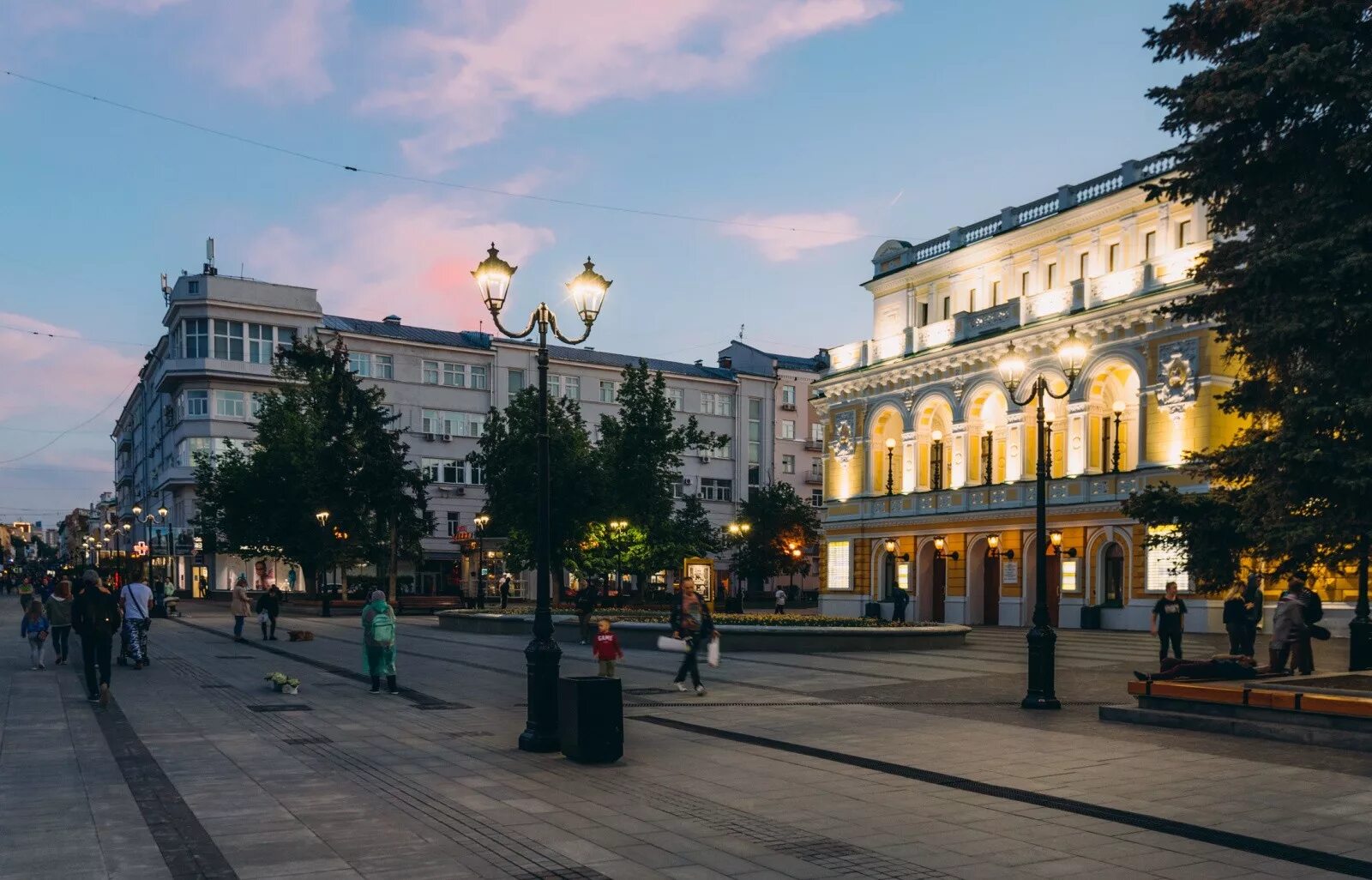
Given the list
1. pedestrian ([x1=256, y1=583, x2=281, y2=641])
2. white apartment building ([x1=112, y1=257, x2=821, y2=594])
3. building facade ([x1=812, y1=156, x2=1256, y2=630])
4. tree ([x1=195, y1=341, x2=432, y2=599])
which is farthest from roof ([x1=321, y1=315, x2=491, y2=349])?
pedestrian ([x1=256, y1=583, x2=281, y2=641])

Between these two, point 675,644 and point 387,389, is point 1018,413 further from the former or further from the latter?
point 387,389

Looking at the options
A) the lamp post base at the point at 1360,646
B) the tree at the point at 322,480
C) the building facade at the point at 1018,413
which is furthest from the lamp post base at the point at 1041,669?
the tree at the point at 322,480

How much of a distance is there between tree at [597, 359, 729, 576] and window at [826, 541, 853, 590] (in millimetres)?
10640

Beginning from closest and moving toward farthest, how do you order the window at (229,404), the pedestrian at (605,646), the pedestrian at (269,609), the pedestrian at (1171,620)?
the pedestrian at (605,646), the pedestrian at (1171,620), the pedestrian at (269,609), the window at (229,404)

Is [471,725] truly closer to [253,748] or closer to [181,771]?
[253,748]

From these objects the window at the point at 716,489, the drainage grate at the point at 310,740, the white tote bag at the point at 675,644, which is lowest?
the drainage grate at the point at 310,740

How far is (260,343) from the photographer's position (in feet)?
244

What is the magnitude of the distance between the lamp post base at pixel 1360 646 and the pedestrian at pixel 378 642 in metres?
17.4

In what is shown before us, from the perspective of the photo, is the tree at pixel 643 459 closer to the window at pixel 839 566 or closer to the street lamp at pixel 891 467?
the street lamp at pixel 891 467

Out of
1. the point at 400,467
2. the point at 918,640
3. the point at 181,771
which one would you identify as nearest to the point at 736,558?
the point at 400,467

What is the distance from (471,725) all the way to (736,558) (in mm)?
61709

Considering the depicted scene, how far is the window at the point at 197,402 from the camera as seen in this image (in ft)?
240

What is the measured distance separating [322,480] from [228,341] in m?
23.0

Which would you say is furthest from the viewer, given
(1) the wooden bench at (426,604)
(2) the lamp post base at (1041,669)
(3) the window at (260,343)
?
(3) the window at (260,343)
